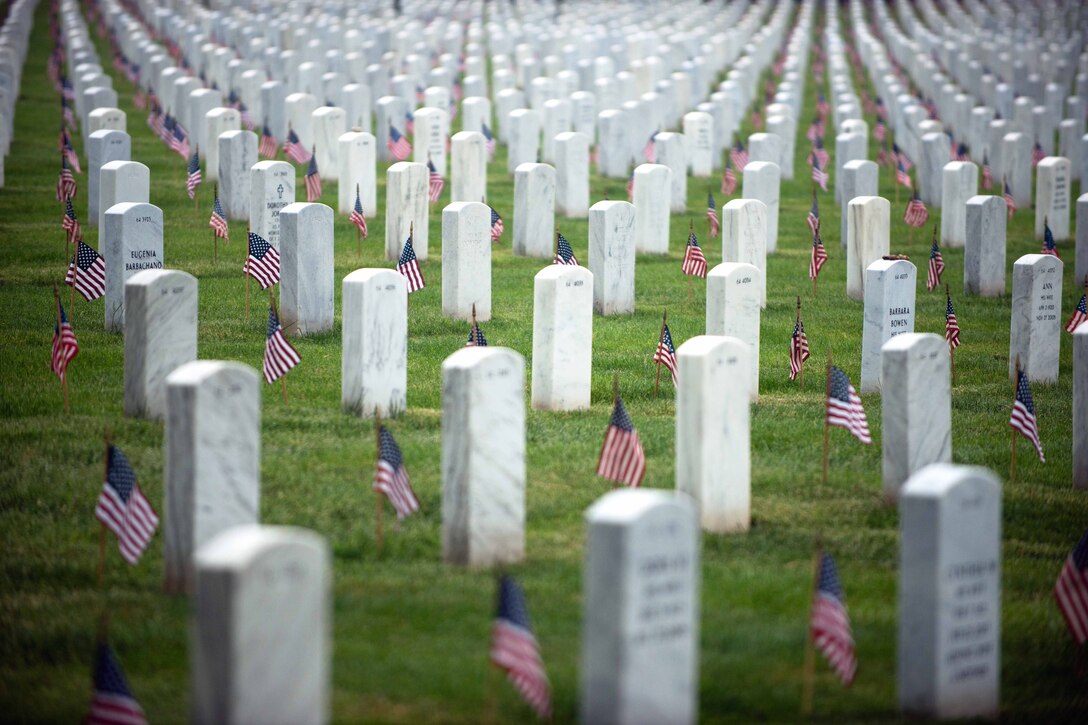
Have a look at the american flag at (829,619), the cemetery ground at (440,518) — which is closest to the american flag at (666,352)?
the cemetery ground at (440,518)

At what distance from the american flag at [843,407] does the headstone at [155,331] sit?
4470 millimetres

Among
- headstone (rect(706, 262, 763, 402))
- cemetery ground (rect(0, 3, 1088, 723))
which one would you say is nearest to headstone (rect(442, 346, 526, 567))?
cemetery ground (rect(0, 3, 1088, 723))

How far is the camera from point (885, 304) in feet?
45.4

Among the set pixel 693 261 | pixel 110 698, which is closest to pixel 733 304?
pixel 693 261

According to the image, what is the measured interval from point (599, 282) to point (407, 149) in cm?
900

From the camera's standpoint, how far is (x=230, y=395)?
8312mm

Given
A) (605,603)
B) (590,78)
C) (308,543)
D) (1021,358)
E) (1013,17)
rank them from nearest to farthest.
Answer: (308,543) < (605,603) < (1021,358) < (590,78) < (1013,17)

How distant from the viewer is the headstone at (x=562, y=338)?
41.9 ft

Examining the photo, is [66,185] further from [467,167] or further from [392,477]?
[392,477]

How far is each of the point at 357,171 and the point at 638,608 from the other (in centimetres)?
1561

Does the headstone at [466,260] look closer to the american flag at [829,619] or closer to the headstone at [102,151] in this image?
the headstone at [102,151]

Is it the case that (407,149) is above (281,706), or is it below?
above

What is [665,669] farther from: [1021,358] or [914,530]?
[1021,358]

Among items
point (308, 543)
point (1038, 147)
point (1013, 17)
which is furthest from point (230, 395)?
point (1013, 17)
